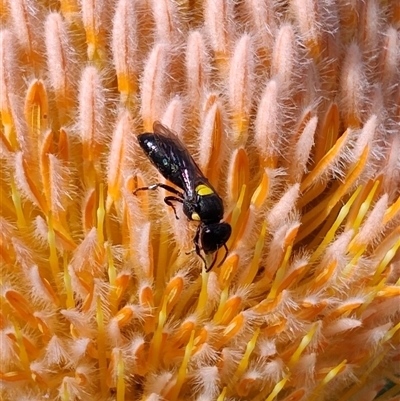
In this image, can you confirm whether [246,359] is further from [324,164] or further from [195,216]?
[324,164]

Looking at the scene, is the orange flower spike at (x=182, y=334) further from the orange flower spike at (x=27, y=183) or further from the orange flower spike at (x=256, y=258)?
the orange flower spike at (x=27, y=183)

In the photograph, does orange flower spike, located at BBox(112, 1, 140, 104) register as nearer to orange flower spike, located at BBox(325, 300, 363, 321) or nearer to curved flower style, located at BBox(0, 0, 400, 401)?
curved flower style, located at BBox(0, 0, 400, 401)

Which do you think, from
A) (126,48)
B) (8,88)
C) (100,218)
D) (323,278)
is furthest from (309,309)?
(8,88)

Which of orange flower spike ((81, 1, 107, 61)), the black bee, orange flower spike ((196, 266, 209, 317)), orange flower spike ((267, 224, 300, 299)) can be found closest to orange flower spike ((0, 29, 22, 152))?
orange flower spike ((81, 1, 107, 61))

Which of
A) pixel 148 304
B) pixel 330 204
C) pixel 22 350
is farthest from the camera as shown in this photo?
pixel 330 204

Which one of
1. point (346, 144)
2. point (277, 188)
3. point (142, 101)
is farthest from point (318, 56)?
point (142, 101)

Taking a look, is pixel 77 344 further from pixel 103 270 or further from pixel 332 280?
pixel 332 280

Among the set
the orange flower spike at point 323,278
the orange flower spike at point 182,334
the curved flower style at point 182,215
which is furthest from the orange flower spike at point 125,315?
the orange flower spike at point 323,278
